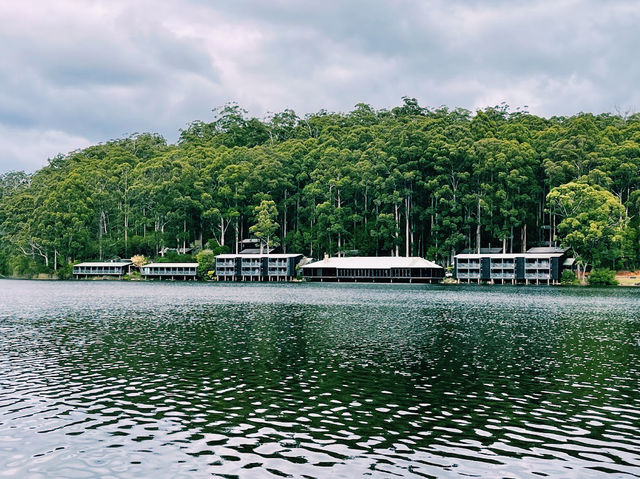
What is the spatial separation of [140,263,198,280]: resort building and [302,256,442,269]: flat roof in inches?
891

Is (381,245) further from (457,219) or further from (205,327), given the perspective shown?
(205,327)

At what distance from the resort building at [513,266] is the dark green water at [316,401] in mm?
63294

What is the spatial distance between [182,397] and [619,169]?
99.4 meters

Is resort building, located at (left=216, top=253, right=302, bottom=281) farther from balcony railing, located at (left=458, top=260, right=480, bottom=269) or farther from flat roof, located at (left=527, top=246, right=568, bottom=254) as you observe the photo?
flat roof, located at (left=527, top=246, right=568, bottom=254)

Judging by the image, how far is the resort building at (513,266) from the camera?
310 ft

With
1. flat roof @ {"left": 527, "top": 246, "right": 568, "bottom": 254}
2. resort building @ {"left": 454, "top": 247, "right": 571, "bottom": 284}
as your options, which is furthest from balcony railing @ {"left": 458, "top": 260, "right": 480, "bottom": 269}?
flat roof @ {"left": 527, "top": 246, "right": 568, "bottom": 254}

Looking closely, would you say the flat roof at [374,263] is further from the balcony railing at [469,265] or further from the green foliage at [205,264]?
the green foliage at [205,264]

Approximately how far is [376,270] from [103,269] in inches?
2175

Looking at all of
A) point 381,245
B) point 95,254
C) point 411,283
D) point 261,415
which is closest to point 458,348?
point 261,415

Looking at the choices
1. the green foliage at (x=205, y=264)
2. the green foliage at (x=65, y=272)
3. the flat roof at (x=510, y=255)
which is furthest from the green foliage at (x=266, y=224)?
the green foliage at (x=65, y=272)

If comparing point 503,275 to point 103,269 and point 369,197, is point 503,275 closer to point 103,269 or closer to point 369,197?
point 369,197

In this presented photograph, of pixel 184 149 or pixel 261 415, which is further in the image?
pixel 184 149

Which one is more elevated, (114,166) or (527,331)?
(114,166)

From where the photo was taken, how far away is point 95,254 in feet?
420
